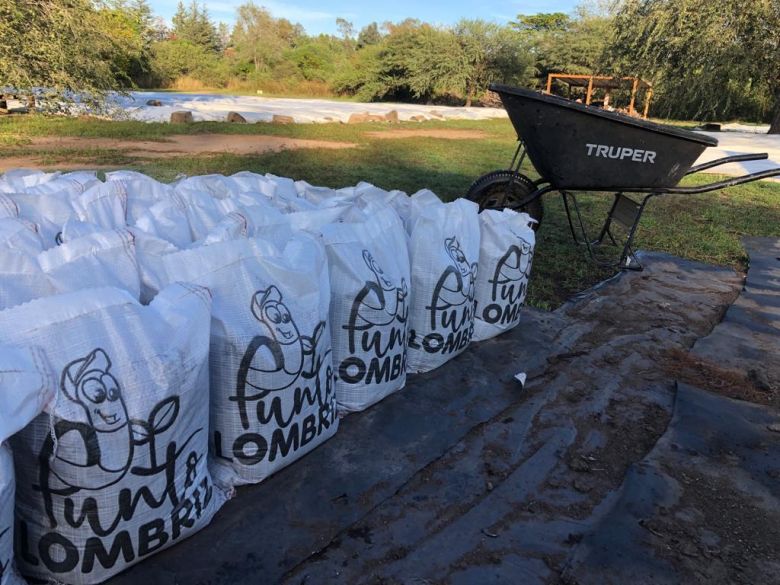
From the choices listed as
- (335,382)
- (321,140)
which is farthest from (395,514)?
(321,140)

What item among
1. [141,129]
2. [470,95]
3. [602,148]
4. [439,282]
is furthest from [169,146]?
[470,95]

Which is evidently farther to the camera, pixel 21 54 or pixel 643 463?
pixel 21 54

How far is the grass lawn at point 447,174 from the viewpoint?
4.41 m

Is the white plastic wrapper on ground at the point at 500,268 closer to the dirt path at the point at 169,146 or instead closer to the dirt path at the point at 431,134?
the dirt path at the point at 169,146

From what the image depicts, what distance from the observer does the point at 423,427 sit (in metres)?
2.02

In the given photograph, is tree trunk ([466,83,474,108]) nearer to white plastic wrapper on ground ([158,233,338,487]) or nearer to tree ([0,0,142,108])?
tree ([0,0,142,108])

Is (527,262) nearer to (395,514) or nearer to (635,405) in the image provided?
(635,405)

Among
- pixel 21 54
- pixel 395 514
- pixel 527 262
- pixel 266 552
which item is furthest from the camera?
pixel 21 54

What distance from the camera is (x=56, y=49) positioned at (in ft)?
30.7

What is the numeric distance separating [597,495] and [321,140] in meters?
9.63

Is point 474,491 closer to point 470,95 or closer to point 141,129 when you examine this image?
point 141,129

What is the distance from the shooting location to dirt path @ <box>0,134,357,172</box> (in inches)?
267

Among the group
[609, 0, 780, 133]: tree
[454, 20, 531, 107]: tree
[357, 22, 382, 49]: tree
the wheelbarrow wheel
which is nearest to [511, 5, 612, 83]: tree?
[454, 20, 531, 107]: tree

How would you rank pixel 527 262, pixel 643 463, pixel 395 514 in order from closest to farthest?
1. pixel 395 514
2. pixel 643 463
3. pixel 527 262
